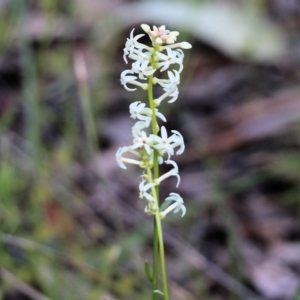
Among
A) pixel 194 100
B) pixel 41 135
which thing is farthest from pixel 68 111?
pixel 194 100

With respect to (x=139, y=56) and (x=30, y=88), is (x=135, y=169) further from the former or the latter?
(x=139, y=56)

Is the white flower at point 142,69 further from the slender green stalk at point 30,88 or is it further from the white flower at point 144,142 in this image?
the slender green stalk at point 30,88

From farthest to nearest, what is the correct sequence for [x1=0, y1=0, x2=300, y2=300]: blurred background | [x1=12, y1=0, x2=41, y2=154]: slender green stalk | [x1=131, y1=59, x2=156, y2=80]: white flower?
[x1=12, y1=0, x2=41, y2=154]: slender green stalk
[x1=0, y1=0, x2=300, y2=300]: blurred background
[x1=131, y1=59, x2=156, y2=80]: white flower

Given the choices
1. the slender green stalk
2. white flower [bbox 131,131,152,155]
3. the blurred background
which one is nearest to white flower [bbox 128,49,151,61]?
white flower [bbox 131,131,152,155]

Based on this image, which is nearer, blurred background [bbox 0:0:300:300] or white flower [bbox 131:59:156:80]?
white flower [bbox 131:59:156:80]

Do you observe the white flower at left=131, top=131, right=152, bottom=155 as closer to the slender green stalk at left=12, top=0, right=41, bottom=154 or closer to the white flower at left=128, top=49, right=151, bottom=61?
the white flower at left=128, top=49, right=151, bottom=61

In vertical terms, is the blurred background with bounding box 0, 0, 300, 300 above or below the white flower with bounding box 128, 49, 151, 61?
above

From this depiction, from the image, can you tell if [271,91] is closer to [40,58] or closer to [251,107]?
[251,107]

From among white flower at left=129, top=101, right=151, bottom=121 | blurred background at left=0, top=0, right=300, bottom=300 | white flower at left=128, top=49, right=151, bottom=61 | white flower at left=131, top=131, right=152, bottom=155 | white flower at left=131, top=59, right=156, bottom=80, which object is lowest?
white flower at left=131, top=131, right=152, bottom=155
